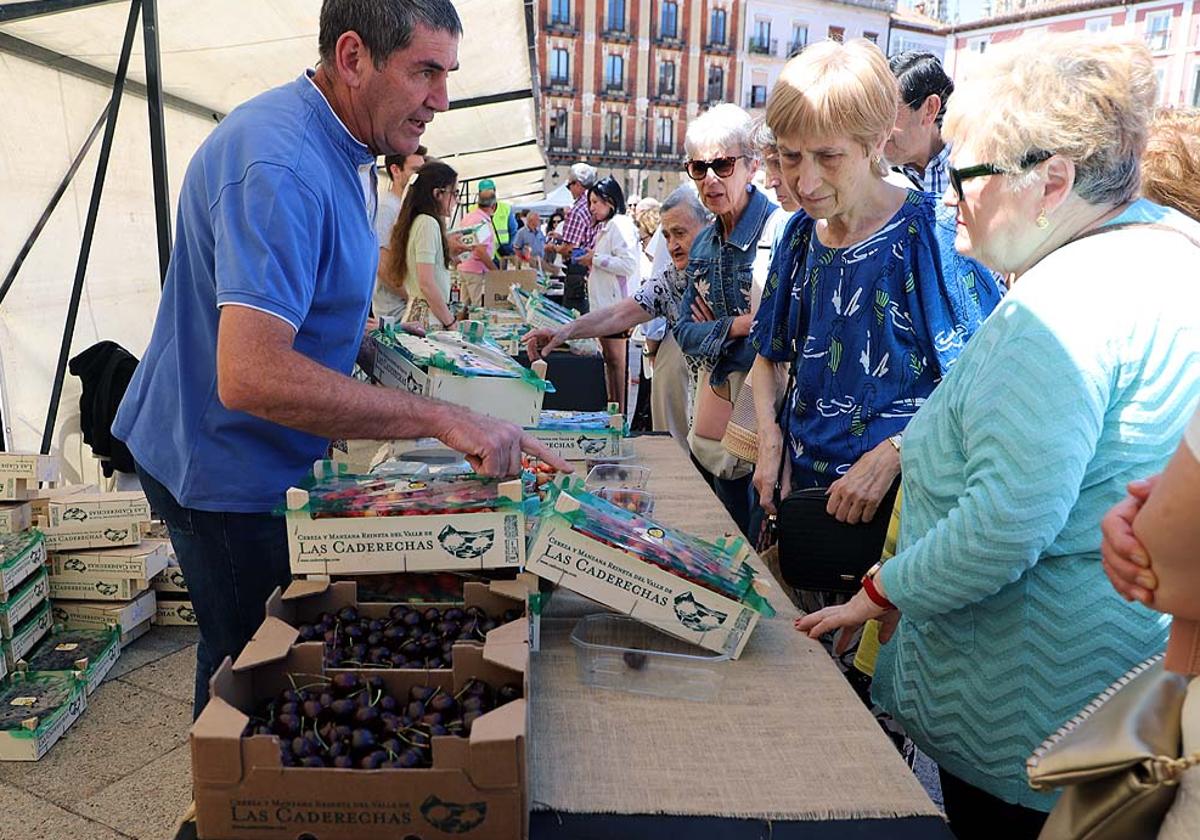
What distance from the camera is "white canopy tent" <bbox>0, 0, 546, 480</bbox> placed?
3250 millimetres

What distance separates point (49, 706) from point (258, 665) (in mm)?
1911

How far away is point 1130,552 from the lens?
847 mm

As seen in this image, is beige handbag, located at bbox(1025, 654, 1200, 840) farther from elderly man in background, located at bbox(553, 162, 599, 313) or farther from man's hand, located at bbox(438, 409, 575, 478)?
elderly man in background, located at bbox(553, 162, 599, 313)

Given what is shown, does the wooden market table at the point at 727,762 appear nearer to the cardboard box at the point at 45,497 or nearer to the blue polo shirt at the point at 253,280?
the blue polo shirt at the point at 253,280

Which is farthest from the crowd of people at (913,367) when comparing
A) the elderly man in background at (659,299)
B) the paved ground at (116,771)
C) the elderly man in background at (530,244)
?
the elderly man in background at (530,244)

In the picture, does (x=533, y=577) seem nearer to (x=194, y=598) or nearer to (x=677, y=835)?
(x=677, y=835)

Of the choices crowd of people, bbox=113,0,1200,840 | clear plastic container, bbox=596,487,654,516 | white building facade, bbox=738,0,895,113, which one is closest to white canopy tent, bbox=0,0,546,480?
crowd of people, bbox=113,0,1200,840

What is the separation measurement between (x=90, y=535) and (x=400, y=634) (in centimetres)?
230

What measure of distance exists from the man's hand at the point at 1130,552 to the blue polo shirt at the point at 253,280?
3.63 feet

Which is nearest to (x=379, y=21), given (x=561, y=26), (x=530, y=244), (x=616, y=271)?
(x=616, y=271)

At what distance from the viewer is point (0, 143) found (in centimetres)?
312

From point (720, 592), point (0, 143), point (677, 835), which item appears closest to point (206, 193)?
point (720, 592)

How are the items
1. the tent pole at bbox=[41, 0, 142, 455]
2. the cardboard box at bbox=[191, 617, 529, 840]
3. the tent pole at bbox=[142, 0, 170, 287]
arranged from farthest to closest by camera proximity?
1. the tent pole at bbox=[41, 0, 142, 455]
2. the tent pole at bbox=[142, 0, 170, 287]
3. the cardboard box at bbox=[191, 617, 529, 840]

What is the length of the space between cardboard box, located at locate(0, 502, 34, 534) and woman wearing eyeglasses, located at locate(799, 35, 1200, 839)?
2.78 metres
